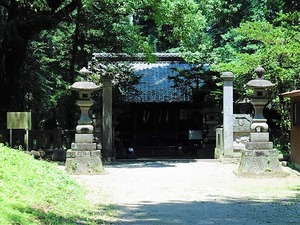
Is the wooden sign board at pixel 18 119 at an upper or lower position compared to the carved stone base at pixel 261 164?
upper

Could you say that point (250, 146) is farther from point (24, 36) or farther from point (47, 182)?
point (24, 36)

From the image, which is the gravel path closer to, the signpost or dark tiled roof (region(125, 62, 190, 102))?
the signpost

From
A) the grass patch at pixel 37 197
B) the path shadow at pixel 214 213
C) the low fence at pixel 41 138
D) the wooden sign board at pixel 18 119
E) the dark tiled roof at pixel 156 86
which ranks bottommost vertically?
the path shadow at pixel 214 213

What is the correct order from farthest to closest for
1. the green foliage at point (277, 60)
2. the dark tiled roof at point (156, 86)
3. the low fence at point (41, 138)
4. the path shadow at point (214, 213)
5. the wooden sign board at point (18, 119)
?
the dark tiled roof at point (156, 86) → the low fence at point (41, 138) → the green foliage at point (277, 60) → the wooden sign board at point (18, 119) → the path shadow at point (214, 213)

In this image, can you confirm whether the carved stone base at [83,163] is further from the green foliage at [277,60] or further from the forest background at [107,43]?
the green foliage at [277,60]

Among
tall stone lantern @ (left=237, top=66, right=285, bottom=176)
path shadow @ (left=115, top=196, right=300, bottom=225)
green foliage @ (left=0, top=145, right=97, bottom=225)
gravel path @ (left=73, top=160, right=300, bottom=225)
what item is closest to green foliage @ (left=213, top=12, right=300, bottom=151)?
tall stone lantern @ (left=237, top=66, right=285, bottom=176)

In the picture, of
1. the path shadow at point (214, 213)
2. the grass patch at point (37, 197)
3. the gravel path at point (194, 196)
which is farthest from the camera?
the gravel path at point (194, 196)

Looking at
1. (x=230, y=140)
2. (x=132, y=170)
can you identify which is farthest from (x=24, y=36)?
(x=230, y=140)

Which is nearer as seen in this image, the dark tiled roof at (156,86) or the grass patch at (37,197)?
the grass patch at (37,197)

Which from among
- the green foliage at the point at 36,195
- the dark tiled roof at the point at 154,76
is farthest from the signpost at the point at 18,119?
the dark tiled roof at the point at 154,76

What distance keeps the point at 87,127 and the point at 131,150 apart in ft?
26.3

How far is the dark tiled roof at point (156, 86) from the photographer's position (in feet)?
86.3

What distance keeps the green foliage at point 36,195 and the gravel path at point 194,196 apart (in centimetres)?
70

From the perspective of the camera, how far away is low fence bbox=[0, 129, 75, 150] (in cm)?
2025
